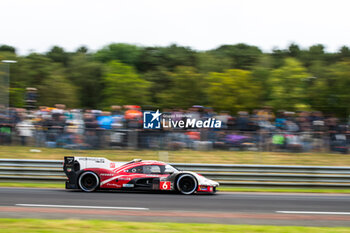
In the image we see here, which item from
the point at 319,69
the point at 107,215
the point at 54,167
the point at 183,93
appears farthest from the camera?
the point at 319,69

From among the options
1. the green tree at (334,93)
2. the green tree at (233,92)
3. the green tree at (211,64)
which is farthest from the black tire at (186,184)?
the green tree at (211,64)

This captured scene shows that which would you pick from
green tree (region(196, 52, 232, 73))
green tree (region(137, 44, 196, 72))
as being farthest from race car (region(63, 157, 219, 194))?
green tree (region(137, 44, 196, 72))

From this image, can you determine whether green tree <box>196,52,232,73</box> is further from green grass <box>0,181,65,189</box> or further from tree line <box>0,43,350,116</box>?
green grass <box>0,181,65,189</box>

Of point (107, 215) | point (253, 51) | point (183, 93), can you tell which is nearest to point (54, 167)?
point (107, 215)

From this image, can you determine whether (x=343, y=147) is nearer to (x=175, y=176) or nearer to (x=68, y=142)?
(x=175, y=176)

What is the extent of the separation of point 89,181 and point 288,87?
29988 millimetres

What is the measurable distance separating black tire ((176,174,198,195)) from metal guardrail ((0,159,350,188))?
2.19 metres

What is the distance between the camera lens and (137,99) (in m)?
42.3

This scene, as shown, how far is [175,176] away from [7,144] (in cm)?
730

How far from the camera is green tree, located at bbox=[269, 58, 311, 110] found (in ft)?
121

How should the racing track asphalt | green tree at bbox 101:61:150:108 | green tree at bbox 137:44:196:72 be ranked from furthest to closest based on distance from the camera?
green tree at bbox 137:44:196:72 → green tree at bbox 101:61:150:108 → the racing track asphalt

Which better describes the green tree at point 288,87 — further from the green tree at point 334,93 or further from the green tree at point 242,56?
the green tree at point 242,56

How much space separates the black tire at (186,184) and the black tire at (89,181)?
7.26ft

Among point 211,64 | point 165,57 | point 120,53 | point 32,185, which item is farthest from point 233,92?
point 120,53
